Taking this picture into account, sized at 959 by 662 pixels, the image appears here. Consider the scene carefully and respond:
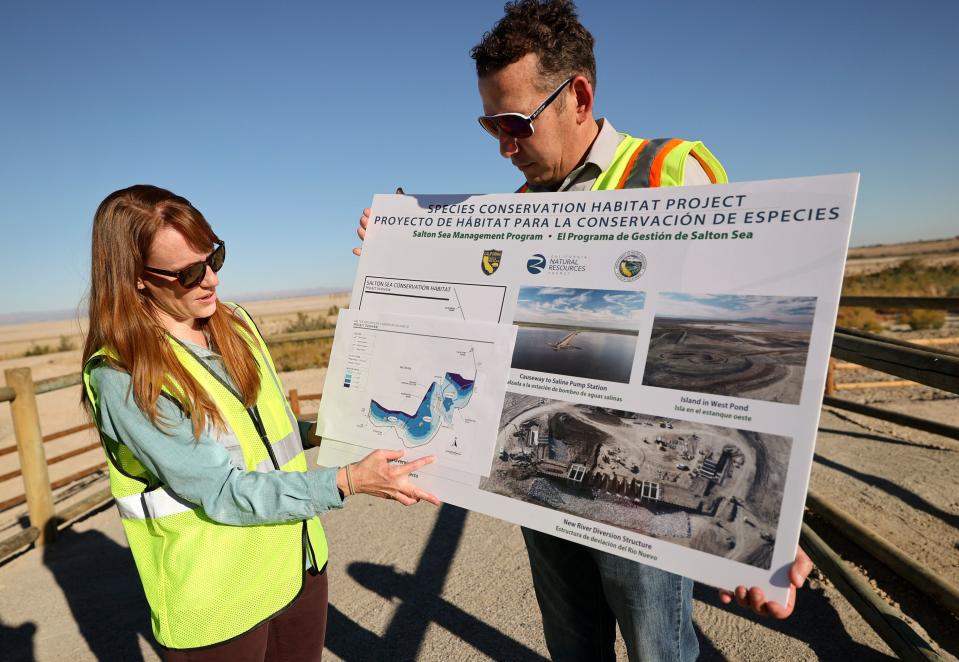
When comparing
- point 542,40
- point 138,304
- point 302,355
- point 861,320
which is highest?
point 861,320

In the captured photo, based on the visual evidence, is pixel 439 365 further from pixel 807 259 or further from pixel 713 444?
pixel 807 259

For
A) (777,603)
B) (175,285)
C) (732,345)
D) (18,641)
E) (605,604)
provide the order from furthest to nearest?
(18,641), (605,604), (175,285), (732,345), (777,603)

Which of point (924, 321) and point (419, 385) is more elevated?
point (924, 321)

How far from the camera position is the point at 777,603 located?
1.06m

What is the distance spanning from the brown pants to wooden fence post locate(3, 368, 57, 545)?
3.56 meters

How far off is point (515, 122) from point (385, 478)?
1.09m

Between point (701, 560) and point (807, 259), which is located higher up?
point (807, 259)

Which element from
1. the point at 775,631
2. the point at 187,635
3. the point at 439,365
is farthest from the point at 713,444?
the point at 775,631

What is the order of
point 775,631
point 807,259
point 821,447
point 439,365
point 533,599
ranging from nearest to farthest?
point 807,259, point 439,365, point 775,631, point 533,599, point 821,447

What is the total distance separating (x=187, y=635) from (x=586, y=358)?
138 centimetres

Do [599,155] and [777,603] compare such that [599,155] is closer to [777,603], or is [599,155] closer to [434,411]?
[434,411]

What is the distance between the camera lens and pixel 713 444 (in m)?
1.15

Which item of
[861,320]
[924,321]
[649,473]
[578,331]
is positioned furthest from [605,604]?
[924,321]

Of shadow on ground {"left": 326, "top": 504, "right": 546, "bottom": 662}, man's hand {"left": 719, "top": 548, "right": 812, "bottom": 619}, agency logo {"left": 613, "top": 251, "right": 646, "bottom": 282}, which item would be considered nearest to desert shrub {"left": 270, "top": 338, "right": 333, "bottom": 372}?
shadow on ground {"left": 326, "top": 504, "right": 546, "bottom": 662}
